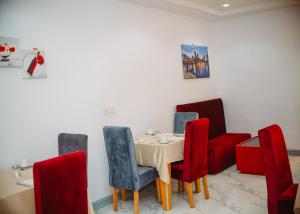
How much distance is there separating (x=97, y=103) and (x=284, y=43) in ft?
12.3

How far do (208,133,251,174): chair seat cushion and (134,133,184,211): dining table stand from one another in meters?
1.11

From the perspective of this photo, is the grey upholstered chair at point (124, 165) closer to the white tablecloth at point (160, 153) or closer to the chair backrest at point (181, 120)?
the white tablecloth at point (160, 153)

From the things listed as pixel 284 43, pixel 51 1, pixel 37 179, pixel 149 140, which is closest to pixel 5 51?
pixel 51 1

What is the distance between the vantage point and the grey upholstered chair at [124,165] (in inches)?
115

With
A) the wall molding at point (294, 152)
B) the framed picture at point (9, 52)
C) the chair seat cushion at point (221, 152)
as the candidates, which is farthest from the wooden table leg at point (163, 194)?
the wall molding at point (294, 152)

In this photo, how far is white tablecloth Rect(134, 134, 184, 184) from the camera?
310 centimetres

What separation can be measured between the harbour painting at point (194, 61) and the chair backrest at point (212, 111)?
561mm

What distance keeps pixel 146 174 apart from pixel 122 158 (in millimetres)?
324

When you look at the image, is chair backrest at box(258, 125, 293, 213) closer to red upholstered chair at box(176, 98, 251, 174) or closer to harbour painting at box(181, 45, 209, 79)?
red upholstered chair at box(176, 98, 251, 174)

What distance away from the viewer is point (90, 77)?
340cm

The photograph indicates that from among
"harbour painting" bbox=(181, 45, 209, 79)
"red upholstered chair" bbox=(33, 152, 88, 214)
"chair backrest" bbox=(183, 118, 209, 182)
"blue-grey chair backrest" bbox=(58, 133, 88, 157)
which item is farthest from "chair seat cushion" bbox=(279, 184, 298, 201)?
"harbour painting" bbox=(181, 45, 209, 79)

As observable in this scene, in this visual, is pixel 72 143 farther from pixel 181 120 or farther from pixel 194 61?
pixel 194 61

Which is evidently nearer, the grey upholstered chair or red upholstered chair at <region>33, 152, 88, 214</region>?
red upholstered chair at <region>33, 152, 88, 214</region>

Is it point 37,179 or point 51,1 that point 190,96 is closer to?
point 51,1
